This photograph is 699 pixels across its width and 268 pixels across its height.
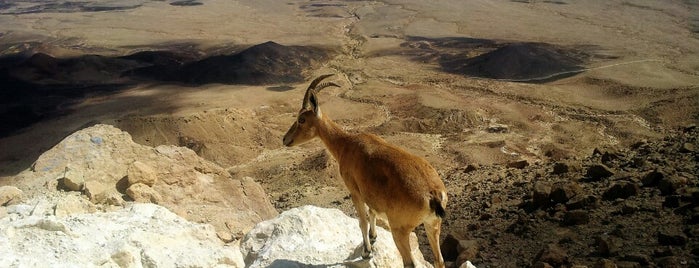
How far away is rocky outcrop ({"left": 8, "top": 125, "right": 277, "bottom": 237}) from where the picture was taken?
8.51m

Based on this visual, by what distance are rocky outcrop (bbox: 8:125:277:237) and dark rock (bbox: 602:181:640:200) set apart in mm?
6614

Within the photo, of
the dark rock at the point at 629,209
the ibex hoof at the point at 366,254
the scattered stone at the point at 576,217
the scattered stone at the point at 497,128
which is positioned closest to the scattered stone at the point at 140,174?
the ibex hoof at the point at 366,254

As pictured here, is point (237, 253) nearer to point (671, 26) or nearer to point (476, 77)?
point (476, 77)

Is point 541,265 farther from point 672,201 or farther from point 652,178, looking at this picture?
point 652,178

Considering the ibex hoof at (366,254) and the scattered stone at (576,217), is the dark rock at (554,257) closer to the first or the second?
the scattered stone at (576,217)

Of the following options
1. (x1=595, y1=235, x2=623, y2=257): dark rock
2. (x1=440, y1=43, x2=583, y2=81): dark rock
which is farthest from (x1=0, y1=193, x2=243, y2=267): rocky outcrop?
(x1=440, y1=43, x2=583, y2=81): dark rock

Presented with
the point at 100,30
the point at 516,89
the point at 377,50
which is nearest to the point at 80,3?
the point at 100,30

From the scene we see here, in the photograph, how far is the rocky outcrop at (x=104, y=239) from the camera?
4.90m

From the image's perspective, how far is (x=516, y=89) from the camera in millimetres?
29406

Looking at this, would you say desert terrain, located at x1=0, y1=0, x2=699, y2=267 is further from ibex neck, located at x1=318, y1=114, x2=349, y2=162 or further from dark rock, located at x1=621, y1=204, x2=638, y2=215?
ibex neck, located at x1=318, y1=114, x2=349, y2=162

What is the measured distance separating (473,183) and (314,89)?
7961 millimetres

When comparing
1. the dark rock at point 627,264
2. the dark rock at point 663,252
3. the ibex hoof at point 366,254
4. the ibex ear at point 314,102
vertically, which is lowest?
the dark rock at point 627,264

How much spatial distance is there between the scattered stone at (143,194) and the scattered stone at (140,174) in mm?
92

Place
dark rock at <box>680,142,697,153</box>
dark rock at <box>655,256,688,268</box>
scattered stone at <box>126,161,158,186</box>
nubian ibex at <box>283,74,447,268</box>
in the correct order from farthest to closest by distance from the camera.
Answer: dark rock at <box>680,142,697,153</box>, scattered stone at <box>126,161,158,186</box>, dark rock at <box>655,256,688,268</box>, nubian ibex at <box>283,74,447,268</box>
